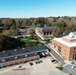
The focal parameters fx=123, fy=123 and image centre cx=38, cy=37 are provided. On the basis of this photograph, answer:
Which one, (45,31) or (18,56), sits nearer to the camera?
(18,56)

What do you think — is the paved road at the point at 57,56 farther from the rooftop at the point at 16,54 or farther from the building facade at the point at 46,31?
the building facade at the point at 46,31

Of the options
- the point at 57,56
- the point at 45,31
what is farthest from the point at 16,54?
the point at 45,31

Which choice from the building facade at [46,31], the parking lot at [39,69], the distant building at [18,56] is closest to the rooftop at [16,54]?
the distant building at [18,56]

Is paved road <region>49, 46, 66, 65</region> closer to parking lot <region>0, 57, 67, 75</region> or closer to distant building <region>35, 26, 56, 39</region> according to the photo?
parking lot <region>0, 57, 67, 75</region>

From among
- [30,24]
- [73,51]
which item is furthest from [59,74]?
[30,24]

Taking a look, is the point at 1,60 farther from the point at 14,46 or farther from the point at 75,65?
the point at 75,65

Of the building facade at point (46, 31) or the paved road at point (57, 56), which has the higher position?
the building facade at point (46, 31)

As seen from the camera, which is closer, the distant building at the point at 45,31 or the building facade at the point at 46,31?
the distant building at the point at 45,31

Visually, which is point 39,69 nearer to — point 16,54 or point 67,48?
point 16,54

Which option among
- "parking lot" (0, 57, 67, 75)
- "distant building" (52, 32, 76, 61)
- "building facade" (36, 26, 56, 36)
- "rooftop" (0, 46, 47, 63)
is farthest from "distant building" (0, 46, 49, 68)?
"building facade" (36, 26, 56, 36)
